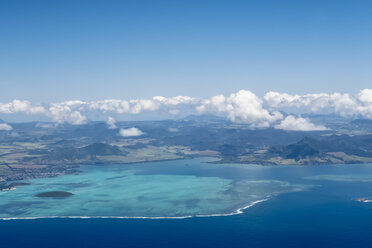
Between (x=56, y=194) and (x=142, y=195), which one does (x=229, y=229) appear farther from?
(x=56, y=194)

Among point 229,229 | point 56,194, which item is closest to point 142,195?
point 56,194

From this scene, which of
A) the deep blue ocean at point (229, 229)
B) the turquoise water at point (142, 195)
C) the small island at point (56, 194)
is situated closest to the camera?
the deep blue ocean at point (229, 229)

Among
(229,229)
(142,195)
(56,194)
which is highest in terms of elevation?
(56,194)

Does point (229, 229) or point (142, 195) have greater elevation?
point (142, 195)

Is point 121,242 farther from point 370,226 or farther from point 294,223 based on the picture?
point 370,226

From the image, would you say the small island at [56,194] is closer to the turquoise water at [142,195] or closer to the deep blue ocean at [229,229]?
the turquoise water at [142,195]

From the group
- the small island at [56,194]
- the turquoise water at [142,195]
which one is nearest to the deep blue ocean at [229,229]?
the turquoise water at [142,195]

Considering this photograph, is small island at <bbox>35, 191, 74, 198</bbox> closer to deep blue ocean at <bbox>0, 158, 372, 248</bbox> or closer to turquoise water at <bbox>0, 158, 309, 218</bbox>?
turquoise water at <bbox>0, 158, 309, 218</bbox>
